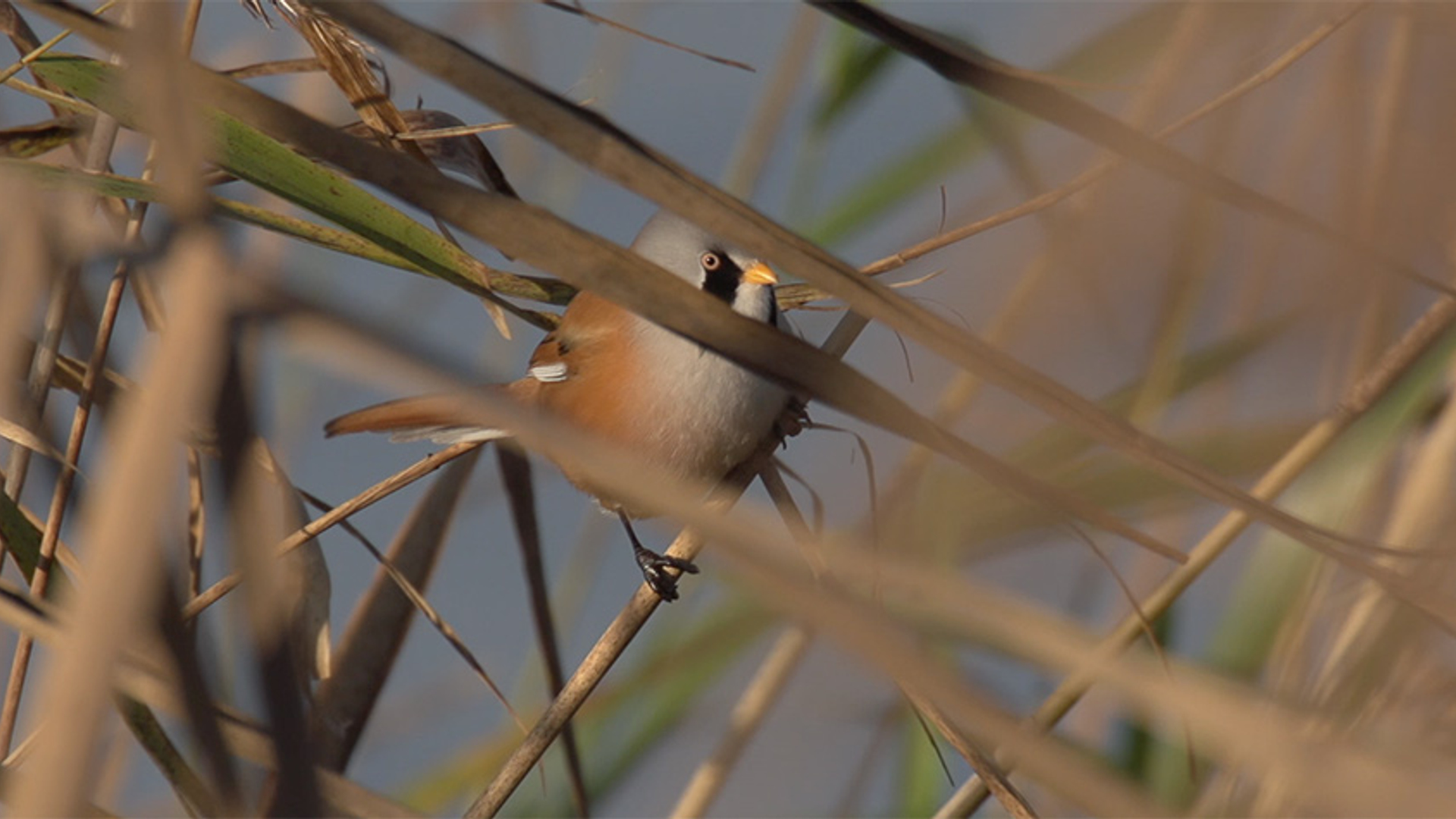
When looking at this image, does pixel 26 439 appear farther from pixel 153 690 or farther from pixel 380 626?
pixel 380 626

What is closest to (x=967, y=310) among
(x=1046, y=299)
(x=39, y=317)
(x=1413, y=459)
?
(x=1046, y=299)

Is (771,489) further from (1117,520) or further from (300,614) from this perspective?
(1117,520)

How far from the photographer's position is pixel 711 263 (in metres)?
2.04

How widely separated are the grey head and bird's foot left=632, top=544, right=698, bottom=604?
0.36 meters

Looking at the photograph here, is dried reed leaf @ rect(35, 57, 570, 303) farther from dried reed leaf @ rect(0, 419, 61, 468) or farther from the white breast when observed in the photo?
the white breast

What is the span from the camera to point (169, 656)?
1.98 feet

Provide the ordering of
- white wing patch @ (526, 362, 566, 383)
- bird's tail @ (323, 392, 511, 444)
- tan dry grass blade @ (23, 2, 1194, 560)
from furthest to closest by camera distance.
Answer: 1. white wing patch @ (526, 362, 566, 383)
2. bird's tail @ (323, 392, 511, 444)
3. tan dry grass blade @ (23, 2, 1194, 560)

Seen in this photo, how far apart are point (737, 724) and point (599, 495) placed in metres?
0.39

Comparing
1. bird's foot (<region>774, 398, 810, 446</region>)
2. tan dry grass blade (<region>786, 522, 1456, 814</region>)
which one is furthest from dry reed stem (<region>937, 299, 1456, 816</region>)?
tan dry grass blade (<region>786, 522, 1456, 814</region>)

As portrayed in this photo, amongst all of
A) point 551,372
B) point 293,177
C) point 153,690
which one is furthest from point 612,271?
point 551,372

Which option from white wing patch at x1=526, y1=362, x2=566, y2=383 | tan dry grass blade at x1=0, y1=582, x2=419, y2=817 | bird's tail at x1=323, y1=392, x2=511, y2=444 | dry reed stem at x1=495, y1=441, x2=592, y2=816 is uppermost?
white wing patch at x1=526, y1=362, x2=566, y2=383

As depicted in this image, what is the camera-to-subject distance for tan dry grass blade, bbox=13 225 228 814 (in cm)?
60

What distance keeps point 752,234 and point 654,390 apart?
1.17 metres

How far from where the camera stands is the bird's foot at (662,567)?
5.08 feet
